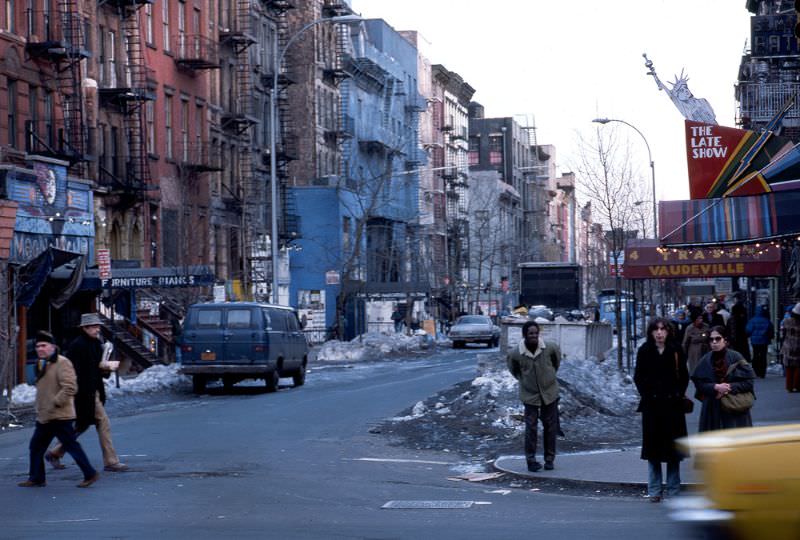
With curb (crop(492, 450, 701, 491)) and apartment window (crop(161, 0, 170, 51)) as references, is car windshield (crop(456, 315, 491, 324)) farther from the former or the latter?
curb (crop(492, 450, 701, 491))

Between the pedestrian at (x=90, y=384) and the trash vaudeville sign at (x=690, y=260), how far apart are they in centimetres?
1946

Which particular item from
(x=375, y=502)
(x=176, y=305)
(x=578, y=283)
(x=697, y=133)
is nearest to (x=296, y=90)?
(x=578, y=283)

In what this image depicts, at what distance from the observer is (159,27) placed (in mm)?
49406

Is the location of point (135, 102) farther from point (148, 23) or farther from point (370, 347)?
point (370, 347)

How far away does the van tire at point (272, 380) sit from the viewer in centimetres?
3284

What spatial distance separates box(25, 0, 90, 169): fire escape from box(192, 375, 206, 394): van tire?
979 cm

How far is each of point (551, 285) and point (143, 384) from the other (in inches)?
1182

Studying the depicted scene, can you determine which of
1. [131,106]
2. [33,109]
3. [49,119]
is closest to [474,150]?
[131,106]

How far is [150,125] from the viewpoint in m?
48.4

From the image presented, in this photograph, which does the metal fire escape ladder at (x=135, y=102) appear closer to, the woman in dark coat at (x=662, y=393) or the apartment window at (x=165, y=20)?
the apartment window at (x=165, y=20)

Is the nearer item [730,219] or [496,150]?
[730,219]

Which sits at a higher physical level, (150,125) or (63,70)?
(63,70)

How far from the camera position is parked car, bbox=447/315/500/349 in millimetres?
64688

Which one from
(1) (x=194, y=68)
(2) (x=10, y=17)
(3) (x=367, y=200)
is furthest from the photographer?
(3) (x=367, y=200)
